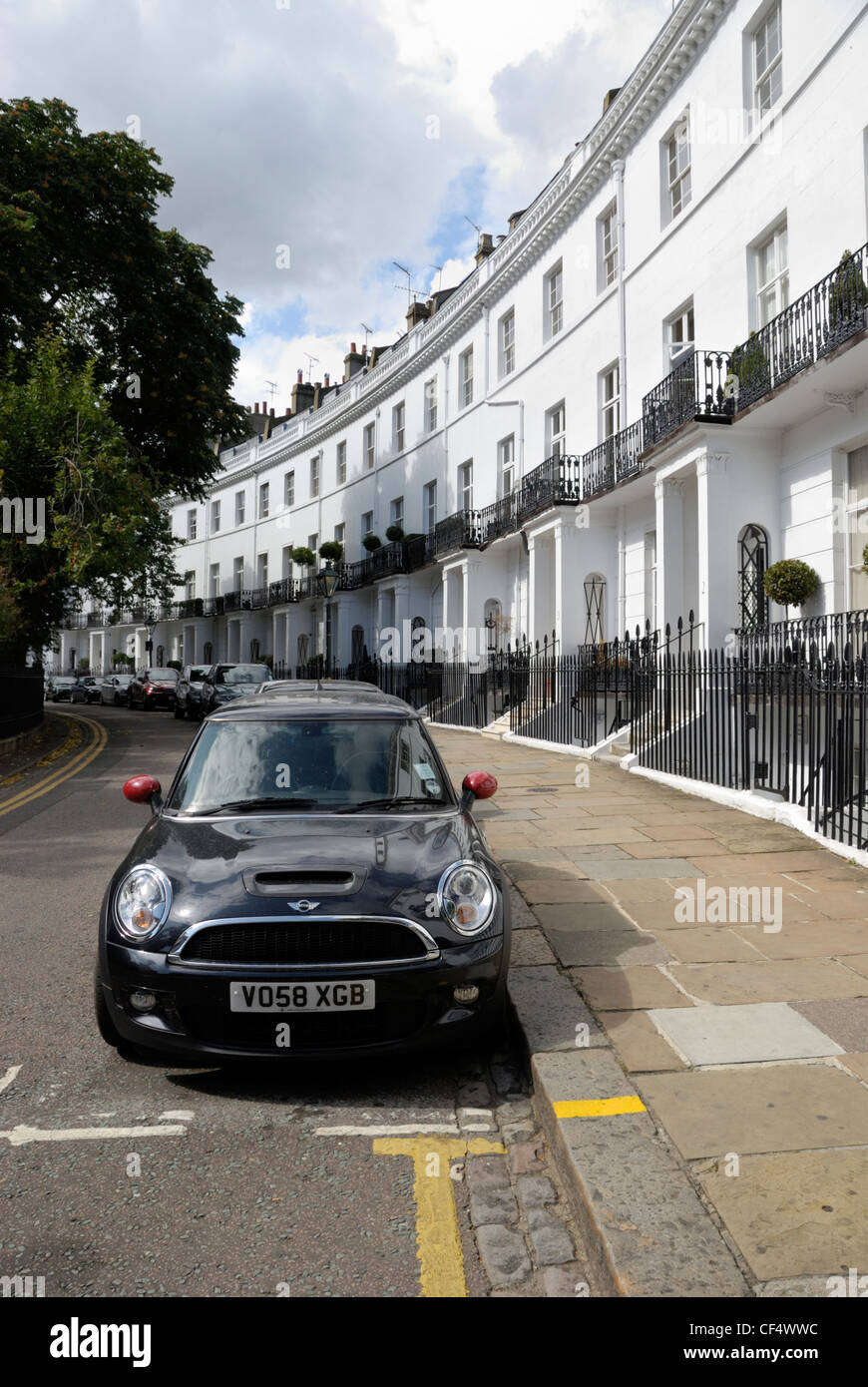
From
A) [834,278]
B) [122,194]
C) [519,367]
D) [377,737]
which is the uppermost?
[122,194]

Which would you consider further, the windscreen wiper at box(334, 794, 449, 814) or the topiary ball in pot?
the topiary ball in pot

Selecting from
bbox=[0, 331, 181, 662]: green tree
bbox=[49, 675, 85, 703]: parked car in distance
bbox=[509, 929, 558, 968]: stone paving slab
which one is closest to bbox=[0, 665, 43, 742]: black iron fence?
bbox=[0, 331, 181, 662]: green tree

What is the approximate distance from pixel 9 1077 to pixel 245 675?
22428mm

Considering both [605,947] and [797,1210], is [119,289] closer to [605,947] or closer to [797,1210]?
[605,947]

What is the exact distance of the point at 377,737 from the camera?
4.92 m

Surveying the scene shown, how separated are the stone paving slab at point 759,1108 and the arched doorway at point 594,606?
59.1 feet

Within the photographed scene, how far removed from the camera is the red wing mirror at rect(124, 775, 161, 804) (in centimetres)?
473

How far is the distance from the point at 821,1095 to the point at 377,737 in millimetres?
2621

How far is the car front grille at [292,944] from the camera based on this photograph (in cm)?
349

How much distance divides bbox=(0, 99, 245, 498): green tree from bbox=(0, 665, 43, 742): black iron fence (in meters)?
5.75

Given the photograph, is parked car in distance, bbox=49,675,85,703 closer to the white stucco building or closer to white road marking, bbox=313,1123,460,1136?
the white stucco building

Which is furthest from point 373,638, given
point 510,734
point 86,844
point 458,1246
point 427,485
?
point 458,1246

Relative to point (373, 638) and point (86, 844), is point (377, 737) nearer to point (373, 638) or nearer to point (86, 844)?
point (86, 844)

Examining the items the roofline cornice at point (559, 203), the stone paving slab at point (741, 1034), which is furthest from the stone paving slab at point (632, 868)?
the roofline cornice at point (559, 203)
